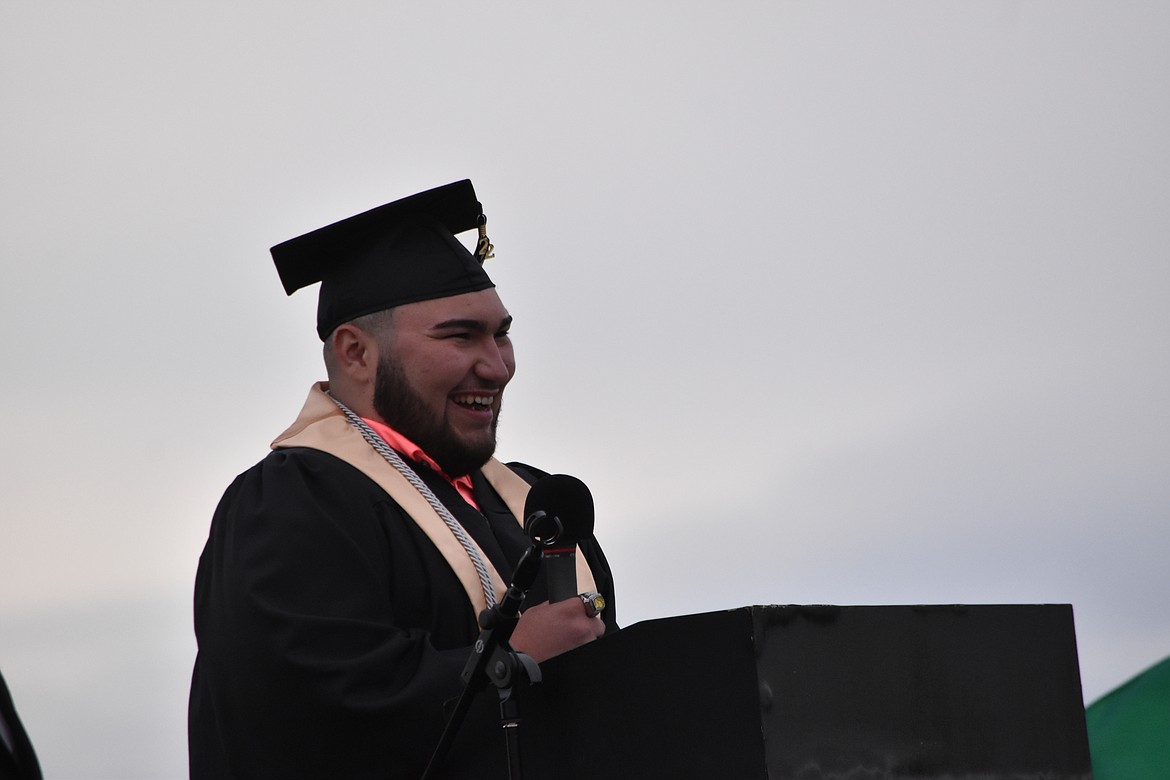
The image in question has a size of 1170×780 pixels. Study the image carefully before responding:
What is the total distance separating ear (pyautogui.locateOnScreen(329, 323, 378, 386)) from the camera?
13.3ft

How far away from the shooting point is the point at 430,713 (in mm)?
3168

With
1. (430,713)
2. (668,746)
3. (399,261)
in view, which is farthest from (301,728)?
(399,261)

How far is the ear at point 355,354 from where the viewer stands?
13.3 feet

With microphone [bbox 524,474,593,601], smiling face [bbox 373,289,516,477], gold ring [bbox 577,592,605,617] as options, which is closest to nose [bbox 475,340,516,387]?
smiling face [bbox 373,289,516,477]

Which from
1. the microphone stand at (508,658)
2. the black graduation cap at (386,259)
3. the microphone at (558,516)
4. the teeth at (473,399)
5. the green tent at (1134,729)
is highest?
the black graduation cap at (386,259)

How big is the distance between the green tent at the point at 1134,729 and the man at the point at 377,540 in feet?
12.3

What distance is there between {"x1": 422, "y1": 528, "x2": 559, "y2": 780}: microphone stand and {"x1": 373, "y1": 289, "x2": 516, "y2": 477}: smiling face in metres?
Answer: 1.37

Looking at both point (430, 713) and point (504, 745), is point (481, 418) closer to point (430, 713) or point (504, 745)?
point (430, 713)

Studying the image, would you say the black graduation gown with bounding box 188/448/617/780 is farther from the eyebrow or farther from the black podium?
the eyebrow

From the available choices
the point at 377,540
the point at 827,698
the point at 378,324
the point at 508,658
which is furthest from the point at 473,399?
the point at 827,698

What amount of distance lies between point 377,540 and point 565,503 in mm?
1013

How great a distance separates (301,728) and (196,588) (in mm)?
595

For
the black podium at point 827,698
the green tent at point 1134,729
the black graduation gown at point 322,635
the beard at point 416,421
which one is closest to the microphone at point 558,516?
the black podium at point 827,698

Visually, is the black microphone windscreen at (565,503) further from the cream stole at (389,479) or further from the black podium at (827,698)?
the cream stole at (389,479)
